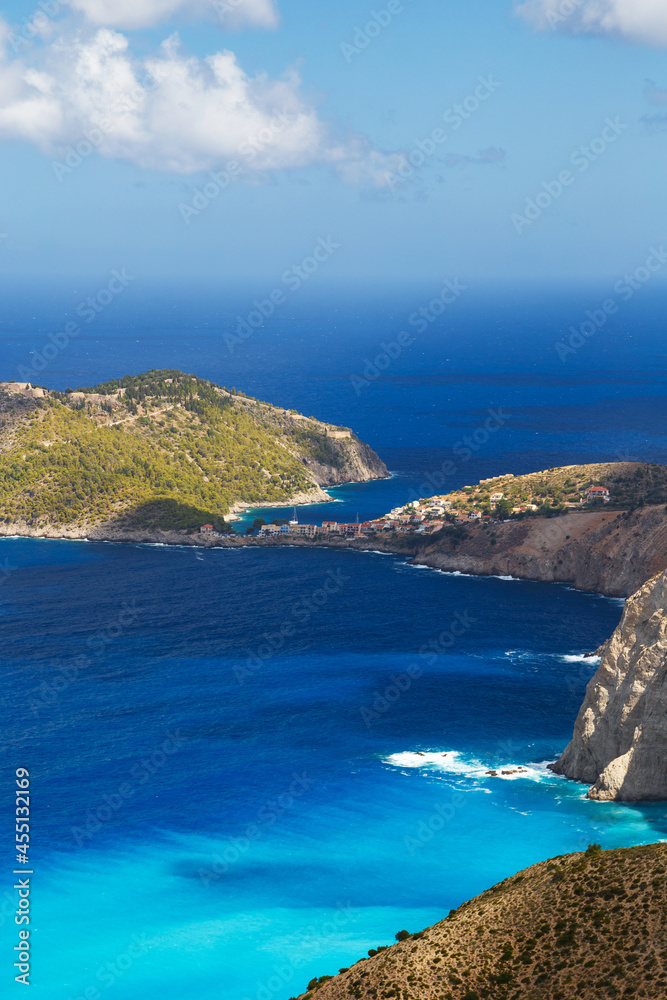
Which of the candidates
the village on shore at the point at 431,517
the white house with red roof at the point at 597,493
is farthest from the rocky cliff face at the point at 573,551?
the white house with red roof at the point at 597,493

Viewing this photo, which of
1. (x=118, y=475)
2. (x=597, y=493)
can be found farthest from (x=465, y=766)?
(x=118, y=475)

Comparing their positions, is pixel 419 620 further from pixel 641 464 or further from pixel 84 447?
pixel 84 447

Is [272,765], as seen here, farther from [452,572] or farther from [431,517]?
[431,517]

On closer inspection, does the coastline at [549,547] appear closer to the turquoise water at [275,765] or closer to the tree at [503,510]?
the tree at [503,510]

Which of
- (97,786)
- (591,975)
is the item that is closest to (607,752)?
(97,786)

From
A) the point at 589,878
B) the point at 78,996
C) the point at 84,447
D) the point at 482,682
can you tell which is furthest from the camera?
the point at 84,447

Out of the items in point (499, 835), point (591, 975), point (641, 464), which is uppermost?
point (641, 464)

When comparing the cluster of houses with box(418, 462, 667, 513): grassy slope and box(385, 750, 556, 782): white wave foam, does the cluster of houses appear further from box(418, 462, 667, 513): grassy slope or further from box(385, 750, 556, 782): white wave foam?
box(385, 750, 556, 782): white wave foam

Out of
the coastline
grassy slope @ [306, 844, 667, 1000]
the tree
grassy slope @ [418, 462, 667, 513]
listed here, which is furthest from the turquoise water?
grassy slope @ [306, 844, 667, 1000]
